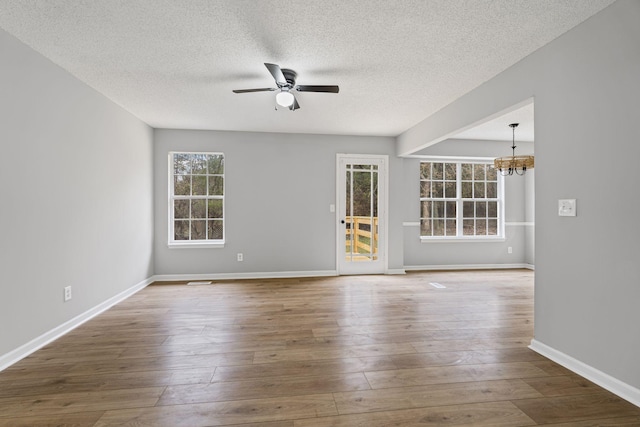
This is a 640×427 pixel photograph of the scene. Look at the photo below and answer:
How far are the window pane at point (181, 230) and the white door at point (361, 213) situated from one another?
263 centimetres

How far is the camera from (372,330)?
9.56 ft

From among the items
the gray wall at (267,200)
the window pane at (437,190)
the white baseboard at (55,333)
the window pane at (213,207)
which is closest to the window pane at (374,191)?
the gray wall at (267,200)

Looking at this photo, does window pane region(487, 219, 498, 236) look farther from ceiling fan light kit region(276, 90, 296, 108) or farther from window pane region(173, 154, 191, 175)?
window pane region(173, 154, 191, 175)

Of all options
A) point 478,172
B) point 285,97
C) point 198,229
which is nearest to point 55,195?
point 285,97

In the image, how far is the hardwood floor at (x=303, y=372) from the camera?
1706 mm

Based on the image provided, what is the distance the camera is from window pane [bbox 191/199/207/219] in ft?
17.0

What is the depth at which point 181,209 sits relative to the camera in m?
5.17

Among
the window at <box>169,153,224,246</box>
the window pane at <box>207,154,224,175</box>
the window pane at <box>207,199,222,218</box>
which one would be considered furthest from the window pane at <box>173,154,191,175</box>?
the window pane at <box>207,199,222,218</box>

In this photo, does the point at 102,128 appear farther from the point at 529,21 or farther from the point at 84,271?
the point at 529,21

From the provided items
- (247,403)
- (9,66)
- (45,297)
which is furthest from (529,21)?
(45,297)

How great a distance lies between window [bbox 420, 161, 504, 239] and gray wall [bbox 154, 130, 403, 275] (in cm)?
147

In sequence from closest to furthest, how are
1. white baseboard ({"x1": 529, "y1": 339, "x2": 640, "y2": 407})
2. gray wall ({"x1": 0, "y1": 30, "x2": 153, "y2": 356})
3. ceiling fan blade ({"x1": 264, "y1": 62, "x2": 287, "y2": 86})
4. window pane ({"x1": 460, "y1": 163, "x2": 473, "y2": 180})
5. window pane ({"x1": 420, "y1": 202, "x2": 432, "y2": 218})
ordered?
white baseboard ({"x1": 529, "y1": 339, "x2": 640, "y2": 407})
gray wall ({"x1": 0, "y1": 30, "x2": 153, "y2": 356})
ceiling fan blade ({"x1": 264, "y1": 62, "x2": 287, "y2": 86})
window pane ({"x1": 420, "y1": 202, "x2": 432, "y2": 218})
window pane ({"x1": 460, "y1": 163, "x2": 473, "y2": 180})

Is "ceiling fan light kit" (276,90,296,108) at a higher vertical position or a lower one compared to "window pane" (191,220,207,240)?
higher

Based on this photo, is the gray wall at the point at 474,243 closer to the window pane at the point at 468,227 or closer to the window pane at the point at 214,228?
the window pane at the point at 468,227
